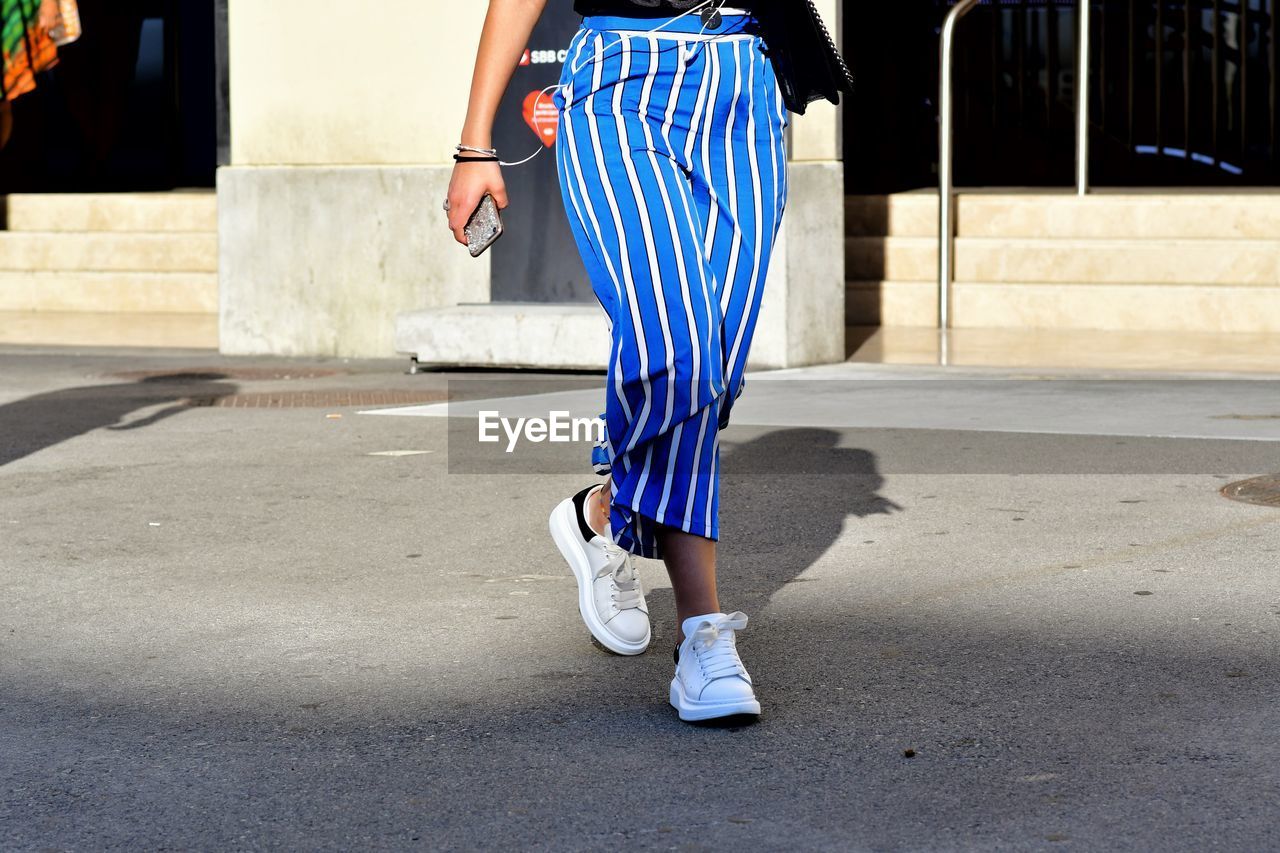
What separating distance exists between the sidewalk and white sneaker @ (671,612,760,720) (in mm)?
61

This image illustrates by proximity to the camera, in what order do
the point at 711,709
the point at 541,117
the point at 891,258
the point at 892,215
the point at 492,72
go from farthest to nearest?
the point at 892,215 → the point at 891,258 → the point at 541,117 → the point at 492,72 → the point at 711,709

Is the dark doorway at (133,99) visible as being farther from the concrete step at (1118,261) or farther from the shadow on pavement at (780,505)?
the shadow on pavement at (780,505)

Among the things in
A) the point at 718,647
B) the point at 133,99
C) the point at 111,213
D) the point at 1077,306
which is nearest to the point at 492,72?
the point at 718,647

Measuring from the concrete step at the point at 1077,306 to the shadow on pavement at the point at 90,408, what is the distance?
439 cm

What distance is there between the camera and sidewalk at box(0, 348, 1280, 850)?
3031 millimetres

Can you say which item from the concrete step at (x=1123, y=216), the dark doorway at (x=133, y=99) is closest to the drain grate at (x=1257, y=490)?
the concrete step at (x=1123, y=216)

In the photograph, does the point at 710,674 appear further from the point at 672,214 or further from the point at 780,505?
the point at 780,505

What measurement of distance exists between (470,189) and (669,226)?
1.21 ft

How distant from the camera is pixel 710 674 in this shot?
3.54 m

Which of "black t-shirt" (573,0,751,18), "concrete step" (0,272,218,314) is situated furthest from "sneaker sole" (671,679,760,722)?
"concrete step" (0,272,218,314)

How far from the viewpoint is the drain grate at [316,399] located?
881cm

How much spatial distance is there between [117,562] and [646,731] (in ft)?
6.97

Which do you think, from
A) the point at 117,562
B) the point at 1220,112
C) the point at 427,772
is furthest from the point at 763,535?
the point at 1220,112

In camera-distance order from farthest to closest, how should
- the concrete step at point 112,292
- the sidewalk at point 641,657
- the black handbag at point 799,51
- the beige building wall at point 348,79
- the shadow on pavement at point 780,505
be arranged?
the concrete step at point 112,292 → the beige building wall at point 348,79 → the shadow on pavement at point 780,505 → the black handbag at point 799,51 → the sidewalk at point 641,657
